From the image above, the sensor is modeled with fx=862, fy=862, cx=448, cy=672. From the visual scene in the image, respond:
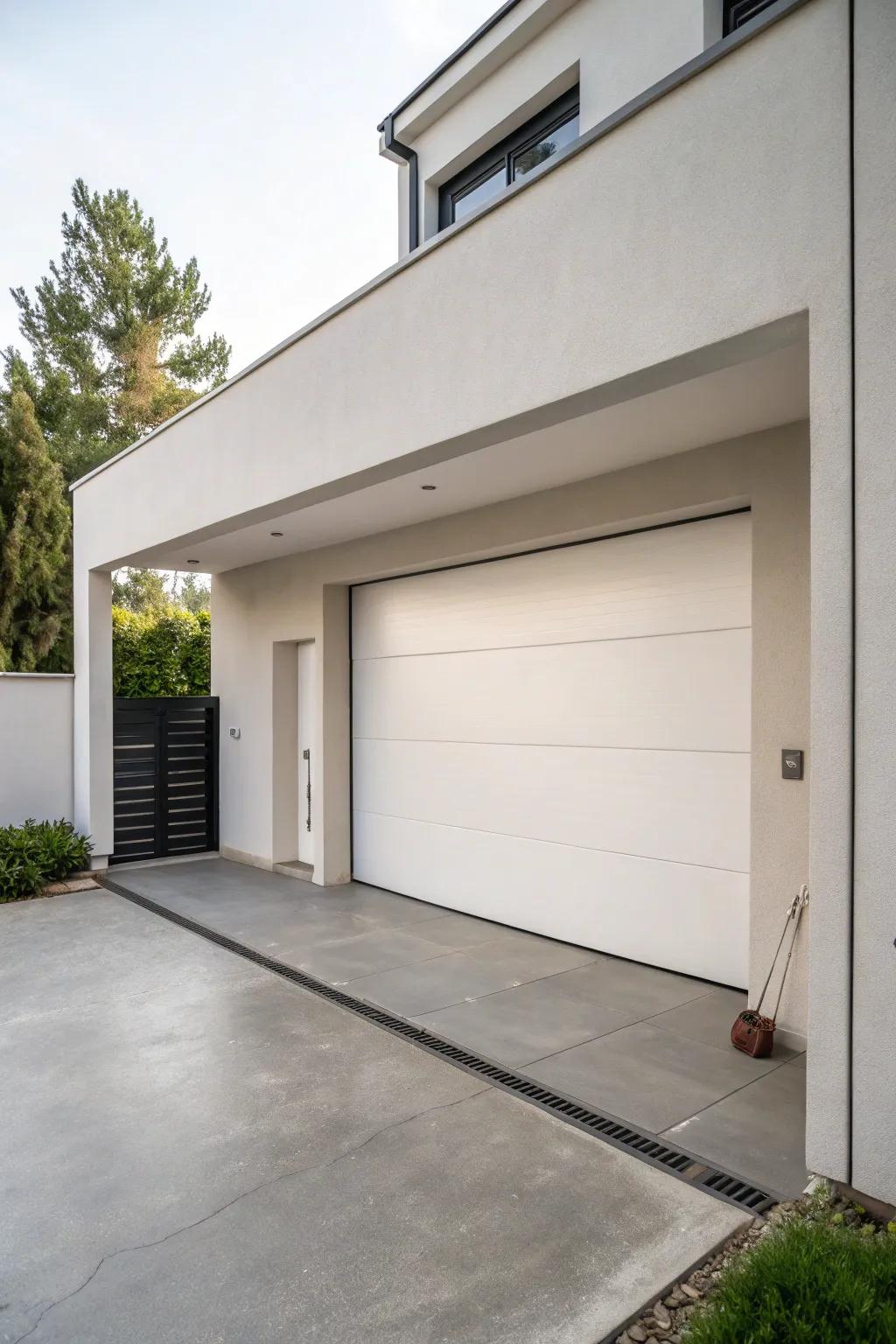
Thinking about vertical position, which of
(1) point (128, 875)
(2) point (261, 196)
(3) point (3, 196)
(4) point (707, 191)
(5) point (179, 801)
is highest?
(2) point (261, 196)

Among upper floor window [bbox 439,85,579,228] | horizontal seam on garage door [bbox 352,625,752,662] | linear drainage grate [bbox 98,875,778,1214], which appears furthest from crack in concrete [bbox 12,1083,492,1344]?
upper floor window [bbox 439,85,579,228]

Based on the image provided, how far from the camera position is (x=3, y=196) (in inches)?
687

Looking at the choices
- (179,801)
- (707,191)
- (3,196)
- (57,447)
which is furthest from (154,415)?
(707,191)

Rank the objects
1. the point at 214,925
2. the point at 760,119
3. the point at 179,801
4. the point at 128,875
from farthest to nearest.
A: the point at 179,801 < the point at 128,875 < the point at 214,925 < the point at 760,119

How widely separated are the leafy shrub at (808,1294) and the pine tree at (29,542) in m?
16.5

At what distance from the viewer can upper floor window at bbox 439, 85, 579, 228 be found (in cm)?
677

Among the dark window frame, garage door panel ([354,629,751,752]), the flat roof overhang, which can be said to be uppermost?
the dark window frame

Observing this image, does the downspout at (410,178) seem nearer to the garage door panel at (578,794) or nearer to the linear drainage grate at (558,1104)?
the garage door panel at (578,794)

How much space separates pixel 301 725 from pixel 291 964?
331cm

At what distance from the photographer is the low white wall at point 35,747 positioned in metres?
8.11

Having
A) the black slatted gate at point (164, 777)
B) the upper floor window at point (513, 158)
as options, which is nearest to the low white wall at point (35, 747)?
the black slatted gate at point (164, 777)

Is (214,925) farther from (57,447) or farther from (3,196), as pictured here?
(3,196)

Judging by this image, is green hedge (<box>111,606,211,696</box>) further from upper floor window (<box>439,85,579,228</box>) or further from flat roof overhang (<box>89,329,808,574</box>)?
upper floor window (<box>439,85,579,228</box>)

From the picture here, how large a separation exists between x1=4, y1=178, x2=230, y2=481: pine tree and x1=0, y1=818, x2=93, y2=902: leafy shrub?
1200 centimetres
